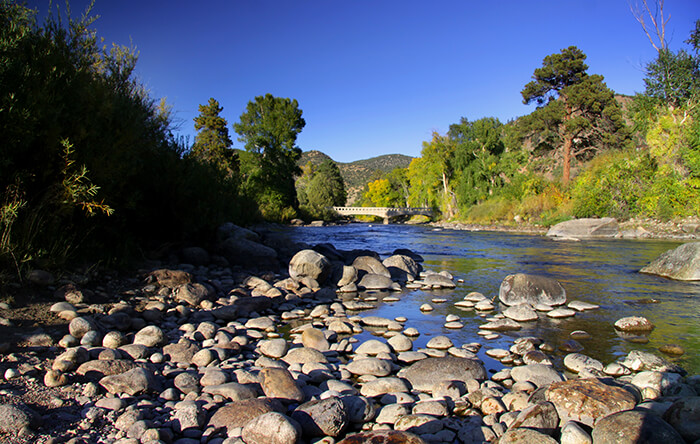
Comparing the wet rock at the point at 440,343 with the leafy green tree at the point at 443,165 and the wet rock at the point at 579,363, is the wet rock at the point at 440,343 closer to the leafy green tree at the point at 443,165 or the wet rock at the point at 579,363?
the wet rock at the point at 579,363

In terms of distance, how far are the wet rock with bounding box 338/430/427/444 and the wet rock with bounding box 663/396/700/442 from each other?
2016 millimetres

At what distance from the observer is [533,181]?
35.2 meters

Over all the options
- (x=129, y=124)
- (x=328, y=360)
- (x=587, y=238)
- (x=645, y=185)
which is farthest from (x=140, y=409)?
(x=645, y=185)

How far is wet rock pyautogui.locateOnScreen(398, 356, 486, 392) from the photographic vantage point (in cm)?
436

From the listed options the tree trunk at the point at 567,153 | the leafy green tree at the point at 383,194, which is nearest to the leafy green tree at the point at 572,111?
the tree trunk at the point at 567,153

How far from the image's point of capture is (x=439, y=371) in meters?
4.48

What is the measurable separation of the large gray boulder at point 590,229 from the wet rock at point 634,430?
21880mm

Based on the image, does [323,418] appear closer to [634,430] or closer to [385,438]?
[385,438]

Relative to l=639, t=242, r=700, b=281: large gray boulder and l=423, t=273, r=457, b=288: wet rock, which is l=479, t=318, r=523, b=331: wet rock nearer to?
l=423, t=273, r=457, b=288: wet rock

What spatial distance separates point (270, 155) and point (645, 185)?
1218 inches

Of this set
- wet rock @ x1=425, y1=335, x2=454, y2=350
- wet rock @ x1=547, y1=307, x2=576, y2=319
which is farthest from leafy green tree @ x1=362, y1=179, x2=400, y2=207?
wet rock @ x1=425, y1=335, x2=454, y2=350

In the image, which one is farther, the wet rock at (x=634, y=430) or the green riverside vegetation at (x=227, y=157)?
the green riverside vegetation at (x=227, y=157)

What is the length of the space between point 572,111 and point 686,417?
3503cm

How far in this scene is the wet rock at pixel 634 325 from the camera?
6.16 m
